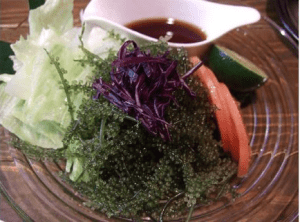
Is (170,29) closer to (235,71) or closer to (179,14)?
(179,14)

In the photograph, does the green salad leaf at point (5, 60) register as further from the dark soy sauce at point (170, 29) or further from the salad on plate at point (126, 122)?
the dark soy sauce at point (170, 29)

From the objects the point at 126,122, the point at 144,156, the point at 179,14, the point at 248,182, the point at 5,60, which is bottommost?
the point at 248,182

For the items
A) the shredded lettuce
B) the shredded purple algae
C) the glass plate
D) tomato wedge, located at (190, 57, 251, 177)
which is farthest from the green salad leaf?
tomato wedge, located at (190, 57, 251, 177)

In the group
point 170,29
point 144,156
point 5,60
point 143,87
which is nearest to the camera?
point 143,87

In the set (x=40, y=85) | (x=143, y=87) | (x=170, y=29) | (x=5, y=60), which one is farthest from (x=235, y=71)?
(x=5, y=60)

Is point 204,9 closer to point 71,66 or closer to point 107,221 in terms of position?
point 71,66

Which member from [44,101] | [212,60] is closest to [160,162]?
[44,101]

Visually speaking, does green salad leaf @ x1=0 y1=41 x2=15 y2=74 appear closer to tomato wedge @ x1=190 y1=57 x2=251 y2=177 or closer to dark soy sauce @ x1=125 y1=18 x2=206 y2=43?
dark soy sauce @ x1=125 y1=18 x2=206 y2=43
